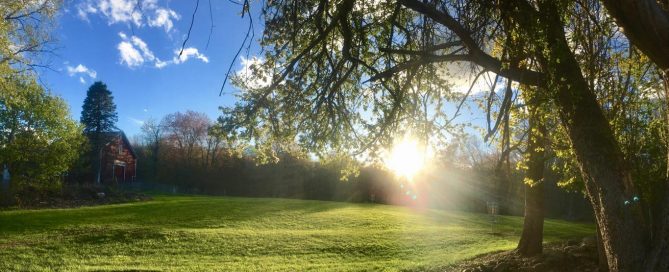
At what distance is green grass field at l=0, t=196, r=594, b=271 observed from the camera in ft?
48.3

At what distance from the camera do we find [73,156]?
30.6 metres

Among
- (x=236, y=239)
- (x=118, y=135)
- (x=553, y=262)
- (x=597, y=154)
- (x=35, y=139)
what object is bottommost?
(x=236, y=239)

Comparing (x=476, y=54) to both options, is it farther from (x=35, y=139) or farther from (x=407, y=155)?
(x=35, y=139)

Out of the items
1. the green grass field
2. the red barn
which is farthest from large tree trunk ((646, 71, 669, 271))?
the red barn

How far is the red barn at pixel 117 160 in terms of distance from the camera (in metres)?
54.8

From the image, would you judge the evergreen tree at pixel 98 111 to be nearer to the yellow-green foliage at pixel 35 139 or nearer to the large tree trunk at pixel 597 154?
the yellow-green foliage at pixel 35 139

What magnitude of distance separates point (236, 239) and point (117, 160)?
4481 centimetres

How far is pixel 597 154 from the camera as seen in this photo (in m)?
5.06

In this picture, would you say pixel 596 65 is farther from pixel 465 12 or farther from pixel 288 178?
pixel 288 178

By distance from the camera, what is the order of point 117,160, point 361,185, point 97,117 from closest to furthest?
1. point 361,185
2. point 97,117
3. point 117,160

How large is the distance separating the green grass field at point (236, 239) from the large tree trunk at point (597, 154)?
28.7 ft

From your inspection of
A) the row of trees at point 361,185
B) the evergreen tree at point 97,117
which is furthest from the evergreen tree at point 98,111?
the row of trees at point 361,185

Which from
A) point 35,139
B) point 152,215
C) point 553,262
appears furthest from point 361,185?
point 553,262

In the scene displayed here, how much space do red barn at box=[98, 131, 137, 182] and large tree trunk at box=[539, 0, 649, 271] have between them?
54997mm
